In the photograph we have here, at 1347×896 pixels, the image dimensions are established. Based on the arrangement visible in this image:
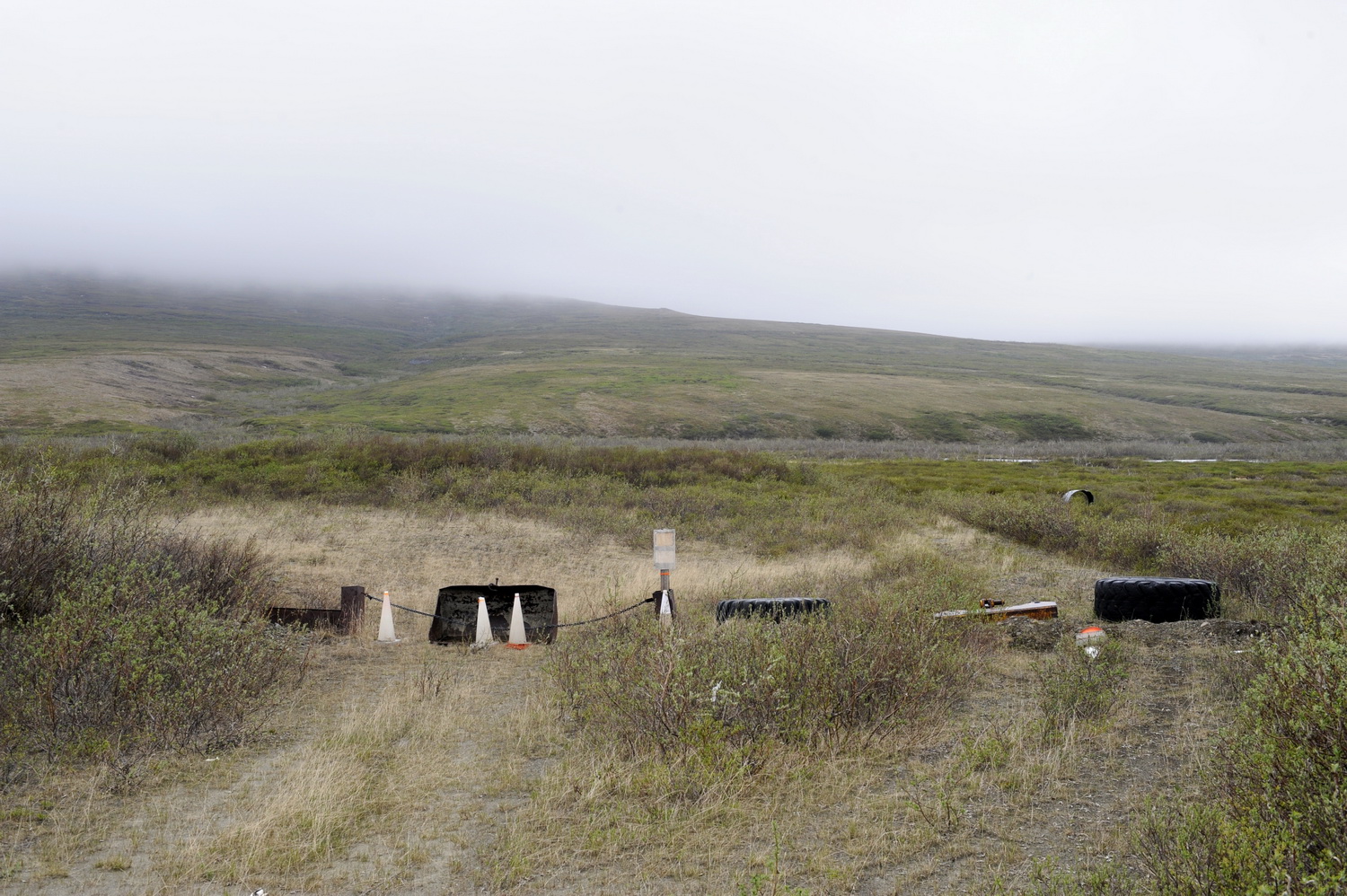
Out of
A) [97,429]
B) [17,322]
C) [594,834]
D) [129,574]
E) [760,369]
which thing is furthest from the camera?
[17,322]

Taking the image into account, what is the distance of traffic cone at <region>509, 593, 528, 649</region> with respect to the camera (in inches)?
377

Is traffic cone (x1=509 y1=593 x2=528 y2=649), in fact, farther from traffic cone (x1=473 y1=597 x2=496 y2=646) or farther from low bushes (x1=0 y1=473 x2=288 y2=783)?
low bushes (x1=0 y1=473 x2=288 y2=783)

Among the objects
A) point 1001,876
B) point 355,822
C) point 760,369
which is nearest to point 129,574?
point 355,822

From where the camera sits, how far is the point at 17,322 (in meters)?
120

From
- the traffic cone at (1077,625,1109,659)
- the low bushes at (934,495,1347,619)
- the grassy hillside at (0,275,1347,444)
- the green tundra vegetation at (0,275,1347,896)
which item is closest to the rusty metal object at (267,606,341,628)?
the green tundra vegetation at (0,275,1347,896)

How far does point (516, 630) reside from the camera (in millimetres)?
9633

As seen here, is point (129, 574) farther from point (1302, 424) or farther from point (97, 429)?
point (1302, 424)

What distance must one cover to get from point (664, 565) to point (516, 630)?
1.88 m

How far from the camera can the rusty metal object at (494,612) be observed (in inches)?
392

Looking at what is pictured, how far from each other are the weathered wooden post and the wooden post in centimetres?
350

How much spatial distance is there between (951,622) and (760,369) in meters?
92.0

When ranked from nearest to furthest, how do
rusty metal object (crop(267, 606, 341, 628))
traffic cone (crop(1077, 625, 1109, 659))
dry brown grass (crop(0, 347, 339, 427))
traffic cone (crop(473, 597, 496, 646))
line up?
1. traffic cone (crop(1077, 625, 1109, 659))
2. traffic cone (crop(473, 597, 496, 646))
3. rusty metal object (crop(267, 606, 341, 628))
4. dry brown grass (crop(0, 347, 339, 427))

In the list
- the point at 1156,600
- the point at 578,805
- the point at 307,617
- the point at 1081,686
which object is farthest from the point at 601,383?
the point at 578,805

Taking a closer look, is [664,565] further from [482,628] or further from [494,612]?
[494,612]
